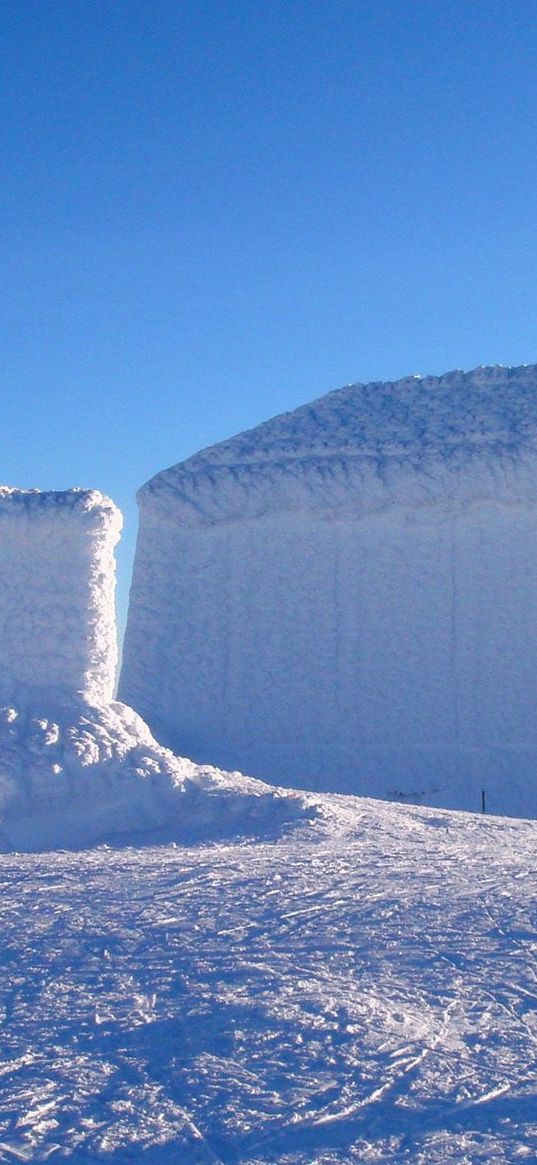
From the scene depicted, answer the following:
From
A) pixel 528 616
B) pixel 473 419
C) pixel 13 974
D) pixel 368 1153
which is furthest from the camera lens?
pixel 473 419

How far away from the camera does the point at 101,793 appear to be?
941 centimetres

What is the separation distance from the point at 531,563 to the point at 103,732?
716 cm

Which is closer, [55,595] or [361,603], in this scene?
[55,595]

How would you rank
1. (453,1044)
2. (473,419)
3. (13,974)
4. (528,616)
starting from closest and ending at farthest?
(453,1044) < (13,974) < (528,616) < (473,419)

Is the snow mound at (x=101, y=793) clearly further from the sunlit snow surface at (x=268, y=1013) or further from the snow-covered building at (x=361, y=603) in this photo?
the snow-covered building at (x=361, y=603)

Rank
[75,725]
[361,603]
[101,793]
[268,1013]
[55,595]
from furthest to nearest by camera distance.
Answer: [361,603]
[55,595]
[75,725]
[101,793]
[268,1013]

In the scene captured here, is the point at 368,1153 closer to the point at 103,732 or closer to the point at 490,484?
the point at 103,732

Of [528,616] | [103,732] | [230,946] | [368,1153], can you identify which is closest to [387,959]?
[230,946]

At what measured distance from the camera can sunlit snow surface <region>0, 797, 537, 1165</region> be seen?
3.98m

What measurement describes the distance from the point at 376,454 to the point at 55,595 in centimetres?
658

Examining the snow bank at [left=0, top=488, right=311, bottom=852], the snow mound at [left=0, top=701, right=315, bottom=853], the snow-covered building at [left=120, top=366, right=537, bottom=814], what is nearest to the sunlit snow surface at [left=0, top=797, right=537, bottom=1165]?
the snow mound at [left=0, top=701, right=315, bottom=853]

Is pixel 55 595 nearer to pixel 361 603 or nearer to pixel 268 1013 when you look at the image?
pixel 361 603

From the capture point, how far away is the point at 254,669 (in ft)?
50.4

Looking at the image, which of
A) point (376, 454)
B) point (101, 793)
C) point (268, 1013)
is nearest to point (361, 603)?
point (376, 454)
